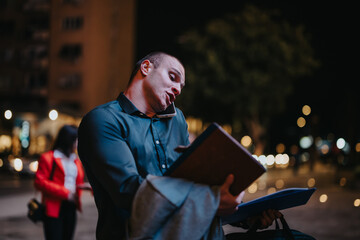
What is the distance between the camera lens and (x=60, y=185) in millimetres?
5066

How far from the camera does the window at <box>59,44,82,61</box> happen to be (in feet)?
154

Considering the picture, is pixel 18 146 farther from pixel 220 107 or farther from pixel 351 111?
pixel 351 111

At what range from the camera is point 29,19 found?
51219 millimetres

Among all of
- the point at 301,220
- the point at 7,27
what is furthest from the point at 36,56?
the point at 301,220

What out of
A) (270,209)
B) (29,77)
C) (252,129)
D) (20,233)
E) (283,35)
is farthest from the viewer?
(29,77)

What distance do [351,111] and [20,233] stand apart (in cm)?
2319

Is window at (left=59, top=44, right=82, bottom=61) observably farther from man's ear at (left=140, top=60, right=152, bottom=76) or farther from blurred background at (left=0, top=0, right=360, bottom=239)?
man's ear at (left=140, top=60, right=152, bottom=76)

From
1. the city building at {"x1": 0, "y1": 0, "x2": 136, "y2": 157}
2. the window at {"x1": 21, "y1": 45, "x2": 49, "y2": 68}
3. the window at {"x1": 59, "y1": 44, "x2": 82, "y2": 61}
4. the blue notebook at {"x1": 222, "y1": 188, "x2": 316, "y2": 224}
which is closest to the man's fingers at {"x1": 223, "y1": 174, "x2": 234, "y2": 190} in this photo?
the blue notebook at {"x1": 222, "y1": 188, "x2": 316, "y2": 224}

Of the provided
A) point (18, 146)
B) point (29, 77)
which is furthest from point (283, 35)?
point (29, 77)

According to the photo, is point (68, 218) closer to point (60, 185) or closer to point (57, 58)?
point (60, 185)

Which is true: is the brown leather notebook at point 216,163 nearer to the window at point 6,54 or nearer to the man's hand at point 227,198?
the man's hand at point 227,198

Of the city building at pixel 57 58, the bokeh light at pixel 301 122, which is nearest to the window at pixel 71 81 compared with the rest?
the city building at pixel 57 58

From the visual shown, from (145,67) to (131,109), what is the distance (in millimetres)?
206

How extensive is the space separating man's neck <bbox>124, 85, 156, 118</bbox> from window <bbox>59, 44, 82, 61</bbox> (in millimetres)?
46084
